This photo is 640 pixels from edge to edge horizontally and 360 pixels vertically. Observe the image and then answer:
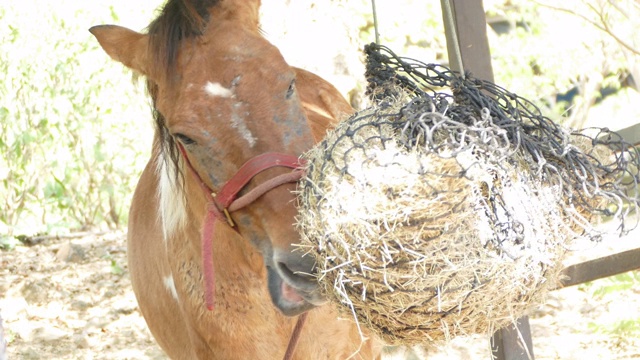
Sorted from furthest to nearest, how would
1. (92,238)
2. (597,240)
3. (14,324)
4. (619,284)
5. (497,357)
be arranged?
(92,238) → (14,324) → (619,284) → (497,357) → (597,240)

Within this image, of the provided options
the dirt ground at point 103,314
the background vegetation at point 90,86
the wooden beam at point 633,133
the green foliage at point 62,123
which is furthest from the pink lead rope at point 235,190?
the green foliage at point 62,123

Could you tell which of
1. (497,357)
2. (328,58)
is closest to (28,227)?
(328,58)

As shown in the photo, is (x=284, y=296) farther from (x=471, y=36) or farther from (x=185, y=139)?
(x=471, y=36)

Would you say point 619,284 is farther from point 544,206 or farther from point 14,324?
point 14,324

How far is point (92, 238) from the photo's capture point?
7906 mm

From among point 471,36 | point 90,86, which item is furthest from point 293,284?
point 90,86

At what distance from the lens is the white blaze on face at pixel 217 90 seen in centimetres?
231

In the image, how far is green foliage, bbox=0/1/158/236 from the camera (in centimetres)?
805

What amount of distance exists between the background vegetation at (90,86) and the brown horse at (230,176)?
5.10 meters

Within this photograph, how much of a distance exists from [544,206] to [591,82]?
8.01 metres

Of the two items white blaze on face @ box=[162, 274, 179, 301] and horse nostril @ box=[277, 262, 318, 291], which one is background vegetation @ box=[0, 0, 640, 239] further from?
horse nostril @ box=[277, 262, 318, 291]

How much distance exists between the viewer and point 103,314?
6.44 meters

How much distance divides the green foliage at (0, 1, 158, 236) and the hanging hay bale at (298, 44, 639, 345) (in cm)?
649

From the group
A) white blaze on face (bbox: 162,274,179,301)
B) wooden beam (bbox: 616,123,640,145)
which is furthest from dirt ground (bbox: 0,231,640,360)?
white blaze on face (bbox: 162,274,179,301)
